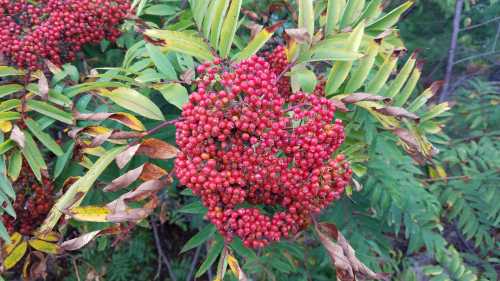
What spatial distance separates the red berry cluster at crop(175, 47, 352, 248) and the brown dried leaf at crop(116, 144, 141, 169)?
5.0 inches

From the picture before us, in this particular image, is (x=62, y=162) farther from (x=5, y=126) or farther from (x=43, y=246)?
(x=43, y=246)

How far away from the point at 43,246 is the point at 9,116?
52 cm

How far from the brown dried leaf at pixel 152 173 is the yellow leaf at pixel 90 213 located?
149 mm

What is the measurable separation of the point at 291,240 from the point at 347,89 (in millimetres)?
843

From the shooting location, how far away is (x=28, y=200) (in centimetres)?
167

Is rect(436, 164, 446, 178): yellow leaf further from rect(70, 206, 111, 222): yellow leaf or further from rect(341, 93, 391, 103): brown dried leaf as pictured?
rect(70, 206, 111, 222): yellow leaf

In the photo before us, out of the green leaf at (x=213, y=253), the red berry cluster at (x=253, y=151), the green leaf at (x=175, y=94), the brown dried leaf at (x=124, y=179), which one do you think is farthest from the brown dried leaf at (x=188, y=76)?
the green leaf at (x=213, y=253)

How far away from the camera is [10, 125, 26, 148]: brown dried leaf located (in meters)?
1.41

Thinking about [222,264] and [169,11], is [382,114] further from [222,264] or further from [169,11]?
[169,11]

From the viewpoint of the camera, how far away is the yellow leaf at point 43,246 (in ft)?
5.62

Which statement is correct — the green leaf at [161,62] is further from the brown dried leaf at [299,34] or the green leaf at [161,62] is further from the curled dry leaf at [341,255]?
the curled dry leaf at [341,255]

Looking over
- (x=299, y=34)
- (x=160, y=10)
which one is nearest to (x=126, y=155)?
(x=299, y=34)

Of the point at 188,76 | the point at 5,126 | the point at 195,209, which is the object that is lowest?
the point at 195,209

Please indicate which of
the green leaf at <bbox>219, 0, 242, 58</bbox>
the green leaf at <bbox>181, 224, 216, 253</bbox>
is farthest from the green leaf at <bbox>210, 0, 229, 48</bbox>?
the green leaf at <bbox>181, 224, 216, 253</bbox>
